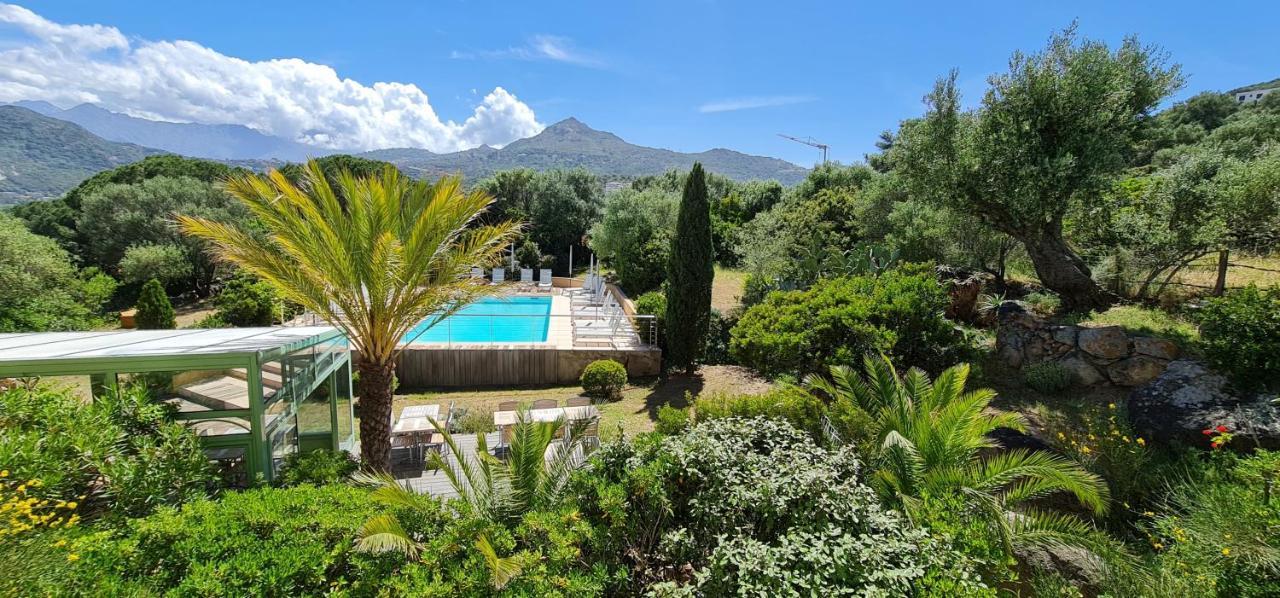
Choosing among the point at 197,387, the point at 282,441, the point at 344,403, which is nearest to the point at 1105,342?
the point at 282,441

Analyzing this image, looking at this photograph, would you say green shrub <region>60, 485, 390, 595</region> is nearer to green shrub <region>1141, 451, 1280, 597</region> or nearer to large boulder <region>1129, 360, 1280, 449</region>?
green shrub <region>1141, 451, 1280, 597</region>

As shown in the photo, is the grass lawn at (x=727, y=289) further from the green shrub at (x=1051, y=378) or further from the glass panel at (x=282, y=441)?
the glass panel at (x=282, y=441)

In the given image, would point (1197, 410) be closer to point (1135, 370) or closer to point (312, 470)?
point (1135, 370)

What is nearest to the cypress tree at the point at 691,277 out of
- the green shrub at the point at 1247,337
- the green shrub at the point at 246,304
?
the green shrub at the point at 1247,337

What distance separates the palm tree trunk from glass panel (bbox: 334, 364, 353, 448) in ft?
8.03

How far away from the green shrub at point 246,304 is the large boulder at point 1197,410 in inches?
786

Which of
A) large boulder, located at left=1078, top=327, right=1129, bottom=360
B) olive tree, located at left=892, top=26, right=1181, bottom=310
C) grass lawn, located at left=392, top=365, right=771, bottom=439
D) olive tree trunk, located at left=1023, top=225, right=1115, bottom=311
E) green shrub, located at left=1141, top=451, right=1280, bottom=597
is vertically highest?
olive tree, located at left=892, top=26, right=1181, bottom=310

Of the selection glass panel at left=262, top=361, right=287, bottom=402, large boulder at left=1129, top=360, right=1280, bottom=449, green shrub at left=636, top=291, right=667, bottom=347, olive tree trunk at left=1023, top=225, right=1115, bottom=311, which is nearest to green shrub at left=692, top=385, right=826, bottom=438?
large boulder at left=1129, top=360, right=1280, bottom=449

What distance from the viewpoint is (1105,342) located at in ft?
26.6

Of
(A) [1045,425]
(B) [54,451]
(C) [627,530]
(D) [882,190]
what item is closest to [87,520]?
(B) [54,451]

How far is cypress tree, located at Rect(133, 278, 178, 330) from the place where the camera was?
599 inches

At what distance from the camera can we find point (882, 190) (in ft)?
67.7

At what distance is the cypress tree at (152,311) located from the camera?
15211 millimetres

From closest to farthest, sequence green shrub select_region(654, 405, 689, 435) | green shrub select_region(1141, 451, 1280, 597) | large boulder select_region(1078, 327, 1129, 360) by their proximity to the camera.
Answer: green shrub select_region(1141, 451, 1280, 597) → green shrub select_region(654, 405, 689, 435) → large boulder select_region(1078, 327, 1129, 360)
